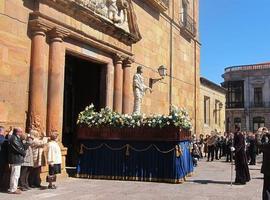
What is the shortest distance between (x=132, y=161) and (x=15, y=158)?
3.70 metres

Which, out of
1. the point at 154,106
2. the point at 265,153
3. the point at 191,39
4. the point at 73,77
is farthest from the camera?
the point at 191,39

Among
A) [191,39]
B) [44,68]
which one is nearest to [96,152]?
[44,68]

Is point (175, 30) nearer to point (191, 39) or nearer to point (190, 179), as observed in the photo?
point (191, 39)

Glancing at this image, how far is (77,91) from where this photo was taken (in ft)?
54.8

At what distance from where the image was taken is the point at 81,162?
42.6 ft

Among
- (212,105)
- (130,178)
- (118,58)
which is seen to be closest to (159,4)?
(118,58)

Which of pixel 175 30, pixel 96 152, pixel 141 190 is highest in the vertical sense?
pixel 175 30

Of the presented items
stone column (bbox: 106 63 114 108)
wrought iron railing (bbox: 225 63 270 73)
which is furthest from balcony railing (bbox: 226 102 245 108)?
stone column (bbox: 106 63 114 108)

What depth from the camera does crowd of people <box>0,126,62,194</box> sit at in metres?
10.0

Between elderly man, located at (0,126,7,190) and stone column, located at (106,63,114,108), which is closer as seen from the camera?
elderly man, located at (0,126,7,190)

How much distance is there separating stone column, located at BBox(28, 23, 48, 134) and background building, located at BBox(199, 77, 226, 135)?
18.4 metres

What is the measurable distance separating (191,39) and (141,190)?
16.3m

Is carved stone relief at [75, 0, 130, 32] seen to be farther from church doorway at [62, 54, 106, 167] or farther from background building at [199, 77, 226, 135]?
background building at [199, 77, 226, 135]

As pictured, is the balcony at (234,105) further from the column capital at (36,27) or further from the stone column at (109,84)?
the column capital at (36,27)
